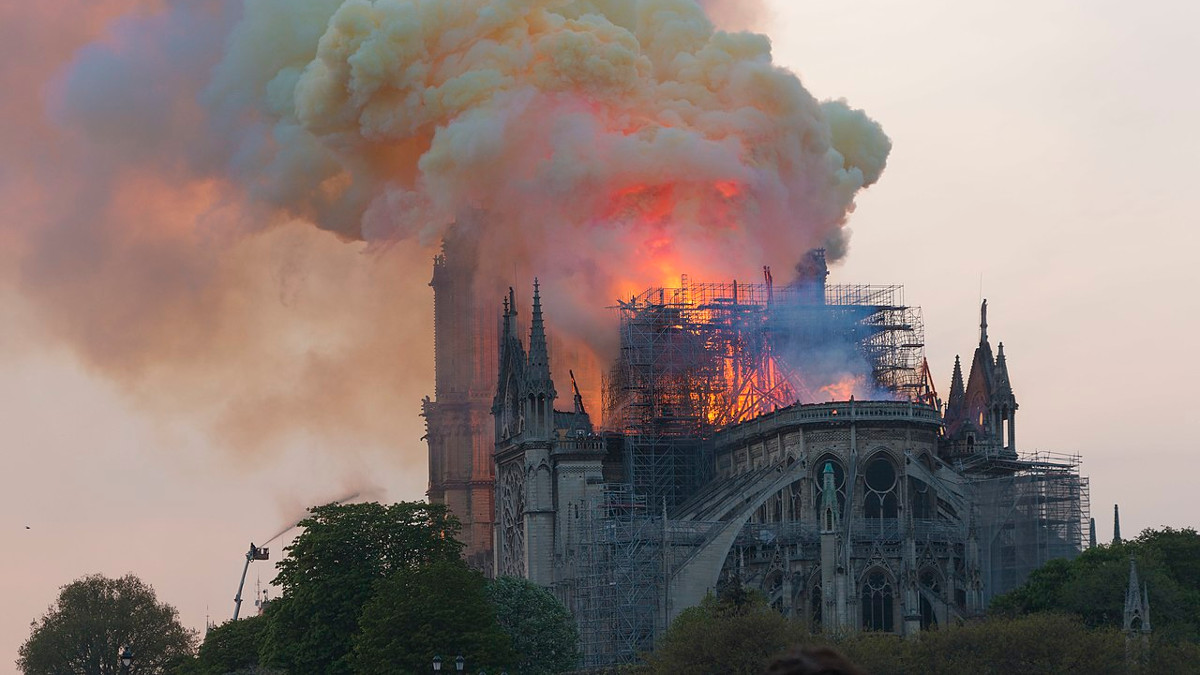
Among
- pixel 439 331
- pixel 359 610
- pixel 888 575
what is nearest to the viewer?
pixel 359 610

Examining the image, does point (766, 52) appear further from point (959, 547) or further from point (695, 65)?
point (959, 547)

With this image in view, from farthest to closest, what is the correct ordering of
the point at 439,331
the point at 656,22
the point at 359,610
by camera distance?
the point at 439,331, the point at 656,22, the point at 359,610

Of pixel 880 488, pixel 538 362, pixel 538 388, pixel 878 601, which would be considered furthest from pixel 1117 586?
pixel 538 362

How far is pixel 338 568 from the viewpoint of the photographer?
297 feet

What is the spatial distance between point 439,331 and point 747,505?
4486 cm

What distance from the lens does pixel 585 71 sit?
4779 inches

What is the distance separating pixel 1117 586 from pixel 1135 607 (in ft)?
19.0

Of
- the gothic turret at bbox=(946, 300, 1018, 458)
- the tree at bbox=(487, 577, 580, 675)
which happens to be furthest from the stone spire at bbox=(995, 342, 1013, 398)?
the tree at bbox=(487, 577, 580, 675)

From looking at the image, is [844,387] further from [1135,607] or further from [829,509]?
[1135,607]

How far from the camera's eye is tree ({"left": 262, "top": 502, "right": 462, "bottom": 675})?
88.6 meters

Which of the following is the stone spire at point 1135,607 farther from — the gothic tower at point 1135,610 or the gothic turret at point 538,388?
the gothic turret at point 538,388

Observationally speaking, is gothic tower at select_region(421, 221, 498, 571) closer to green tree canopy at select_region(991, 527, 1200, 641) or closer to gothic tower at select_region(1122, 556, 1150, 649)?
green tree canopy at select_region(991, 527, 1200, 641)

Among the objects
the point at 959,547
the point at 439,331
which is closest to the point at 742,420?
the point at 959,547

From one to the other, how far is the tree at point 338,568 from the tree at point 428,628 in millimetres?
3936
